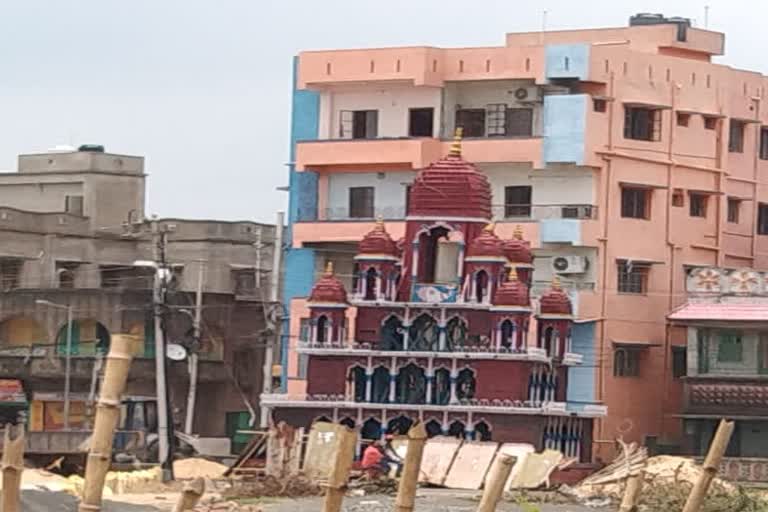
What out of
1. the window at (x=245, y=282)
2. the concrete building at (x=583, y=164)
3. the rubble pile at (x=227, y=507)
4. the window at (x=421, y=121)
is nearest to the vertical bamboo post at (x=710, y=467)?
the rubble pile at (x=227, y=507)

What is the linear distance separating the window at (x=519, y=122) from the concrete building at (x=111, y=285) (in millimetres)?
12200

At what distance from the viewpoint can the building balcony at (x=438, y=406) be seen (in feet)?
173

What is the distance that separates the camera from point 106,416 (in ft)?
50.4

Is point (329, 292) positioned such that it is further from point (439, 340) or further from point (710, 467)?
point (710, 467)

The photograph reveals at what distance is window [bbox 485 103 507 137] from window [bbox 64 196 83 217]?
17290 mm

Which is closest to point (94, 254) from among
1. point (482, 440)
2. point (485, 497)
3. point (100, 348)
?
point (100, 348)

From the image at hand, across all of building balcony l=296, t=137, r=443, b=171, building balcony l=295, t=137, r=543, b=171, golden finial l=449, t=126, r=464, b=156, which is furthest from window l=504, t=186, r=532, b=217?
golden finial l=449, t=126, r=464, b=156

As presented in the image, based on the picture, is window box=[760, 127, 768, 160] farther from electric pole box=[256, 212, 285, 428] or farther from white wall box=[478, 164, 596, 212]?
electric pole box=[256, 212, 285, 428]

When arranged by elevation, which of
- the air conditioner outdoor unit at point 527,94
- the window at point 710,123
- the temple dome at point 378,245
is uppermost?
the air conditioner outdoor unit at point 527,94

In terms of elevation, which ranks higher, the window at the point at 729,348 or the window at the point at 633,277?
the window at the point at 633,277

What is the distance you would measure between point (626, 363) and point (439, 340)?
8.97 meters

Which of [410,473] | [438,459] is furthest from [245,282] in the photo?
[410,473]

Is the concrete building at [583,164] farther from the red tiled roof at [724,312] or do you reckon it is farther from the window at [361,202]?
the red tiled roof at [724,312]

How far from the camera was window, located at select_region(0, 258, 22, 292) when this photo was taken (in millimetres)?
71500
